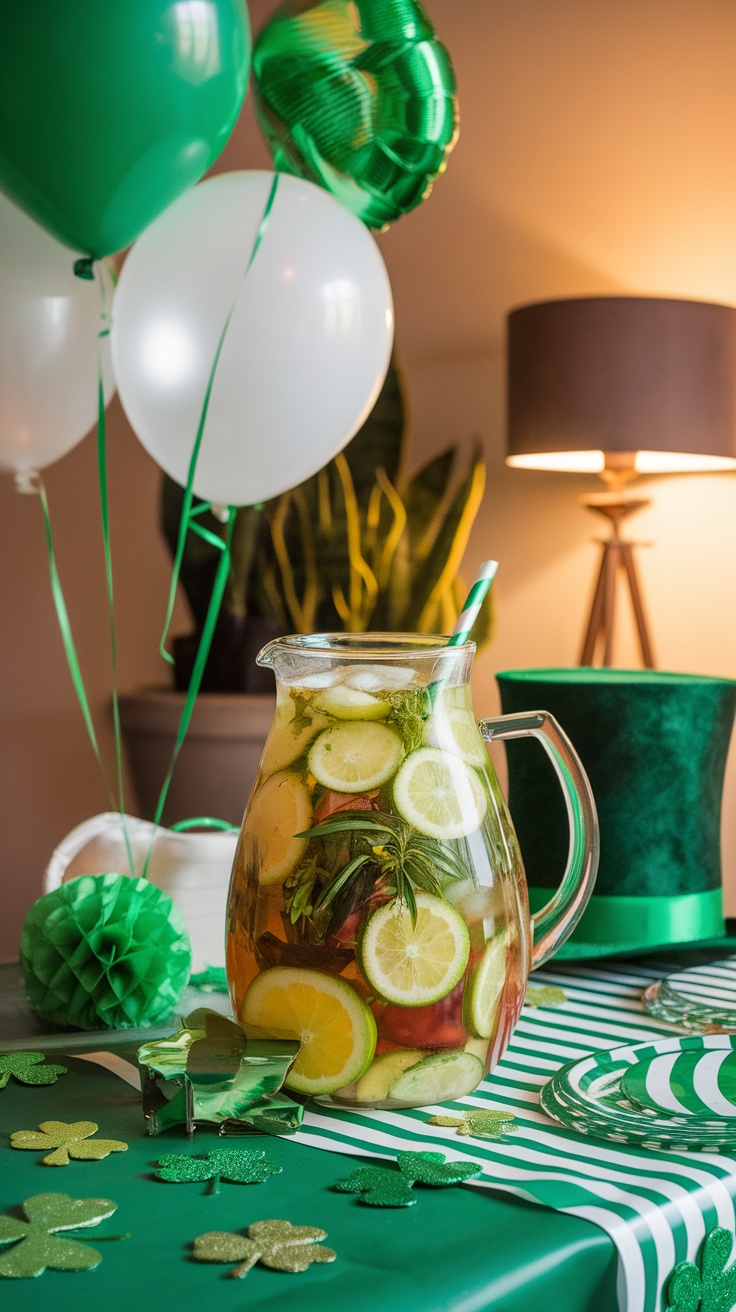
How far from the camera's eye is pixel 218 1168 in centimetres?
43

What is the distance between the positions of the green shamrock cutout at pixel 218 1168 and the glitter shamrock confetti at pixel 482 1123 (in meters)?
0.07

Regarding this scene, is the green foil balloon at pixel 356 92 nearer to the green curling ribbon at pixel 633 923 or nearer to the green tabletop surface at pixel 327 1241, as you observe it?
the green curling ribbon at pixel 633 923

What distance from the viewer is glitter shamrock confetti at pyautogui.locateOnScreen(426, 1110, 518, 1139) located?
47 centimetres

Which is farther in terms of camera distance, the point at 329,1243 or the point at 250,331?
the point at 250,331

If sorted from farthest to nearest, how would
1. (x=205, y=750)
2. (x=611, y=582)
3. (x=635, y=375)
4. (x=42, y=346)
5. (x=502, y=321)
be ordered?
1. (x=502, y=321)
2. (x=205, y=750)
3. (x=611, y=582)
4. (x=635, y=375)
5. (x=42, y=346)

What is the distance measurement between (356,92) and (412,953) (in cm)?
65

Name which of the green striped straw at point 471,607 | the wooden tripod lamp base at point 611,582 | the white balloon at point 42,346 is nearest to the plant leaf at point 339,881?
the green striped straw at point 471,607

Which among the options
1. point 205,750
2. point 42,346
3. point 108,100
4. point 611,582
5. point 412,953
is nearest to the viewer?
point 412,953

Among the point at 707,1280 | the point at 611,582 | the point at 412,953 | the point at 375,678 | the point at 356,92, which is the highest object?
the point at 356,92

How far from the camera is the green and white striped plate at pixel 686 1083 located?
1.64 feet

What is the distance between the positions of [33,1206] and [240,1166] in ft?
0.24

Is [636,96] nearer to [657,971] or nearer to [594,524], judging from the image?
[594,524]

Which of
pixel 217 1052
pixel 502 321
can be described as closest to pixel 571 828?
pixel 217 1052

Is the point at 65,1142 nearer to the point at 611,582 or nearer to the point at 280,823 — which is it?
the point at 280,823
